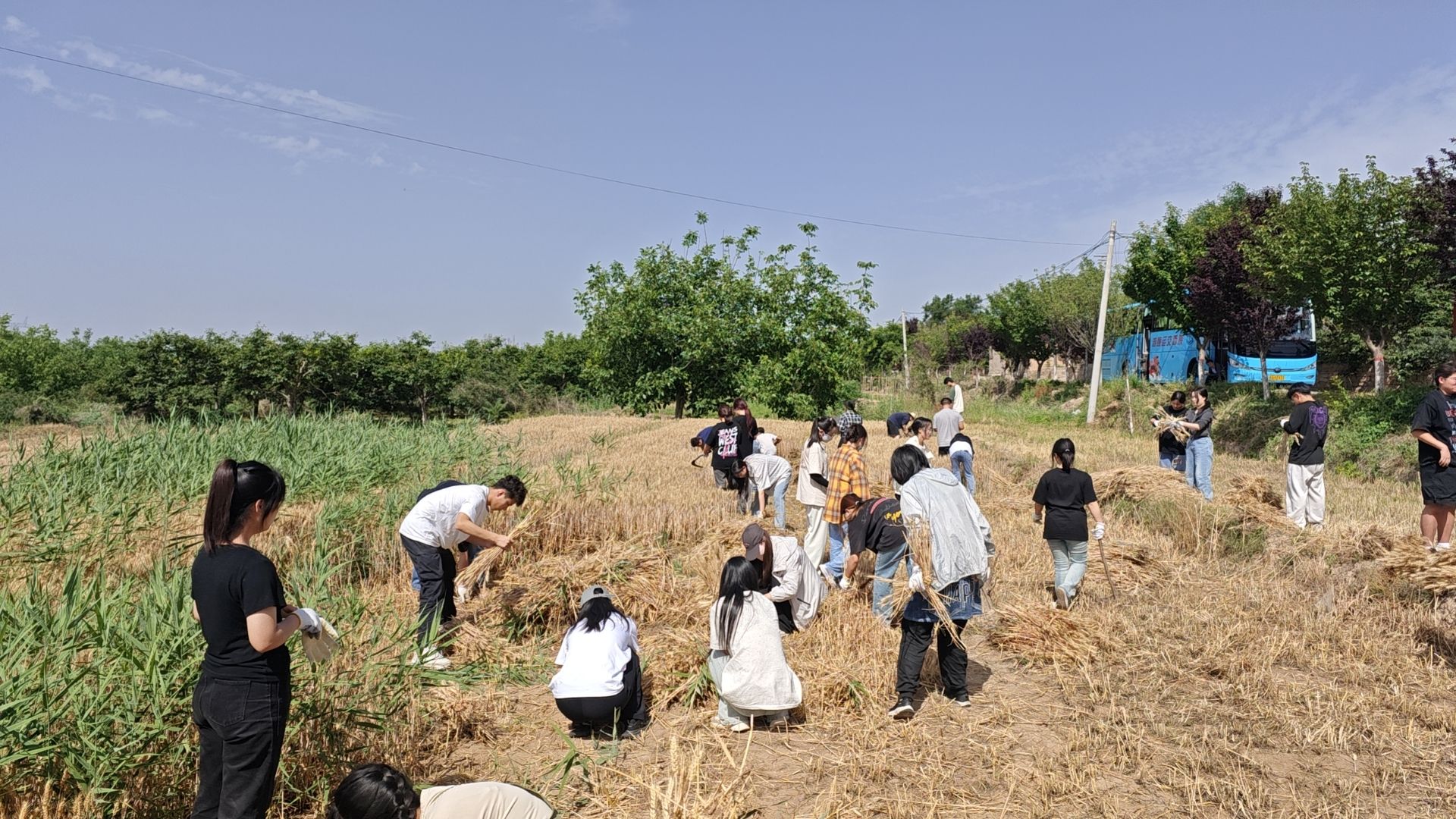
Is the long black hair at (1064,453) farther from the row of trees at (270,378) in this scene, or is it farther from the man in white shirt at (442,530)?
the row of trees at (270,378)

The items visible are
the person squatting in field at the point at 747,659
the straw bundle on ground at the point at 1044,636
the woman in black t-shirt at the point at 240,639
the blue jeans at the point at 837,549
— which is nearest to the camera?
the woman in black t-shirt at the point at 240,639

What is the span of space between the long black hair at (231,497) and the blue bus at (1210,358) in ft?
66.3

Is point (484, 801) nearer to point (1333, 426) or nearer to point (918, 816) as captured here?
point (918, 816)

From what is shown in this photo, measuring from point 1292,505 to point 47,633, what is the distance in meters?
9.96

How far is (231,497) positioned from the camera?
9.09ft

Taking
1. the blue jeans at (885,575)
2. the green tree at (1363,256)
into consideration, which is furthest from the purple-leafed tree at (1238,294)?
the blue jeans at (885,575)

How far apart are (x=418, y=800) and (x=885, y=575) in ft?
12.9

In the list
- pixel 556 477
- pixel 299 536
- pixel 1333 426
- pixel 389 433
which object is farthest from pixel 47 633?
pixel 1333 426

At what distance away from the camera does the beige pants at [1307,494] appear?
27.8ft

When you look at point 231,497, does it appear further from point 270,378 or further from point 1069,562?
point 270,378

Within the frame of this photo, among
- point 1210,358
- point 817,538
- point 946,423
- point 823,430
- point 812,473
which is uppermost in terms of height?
point 1210,358

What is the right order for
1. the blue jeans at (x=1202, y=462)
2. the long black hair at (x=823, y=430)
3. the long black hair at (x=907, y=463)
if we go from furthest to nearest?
the blue jeans at (x=1202, y=462) → the long black hair at (x=823, y=430) → the long black hair at (x=907, y=463)

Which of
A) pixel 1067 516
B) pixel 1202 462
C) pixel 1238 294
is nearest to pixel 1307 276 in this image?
pixel 1238 294

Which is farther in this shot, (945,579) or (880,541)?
(880,541)
